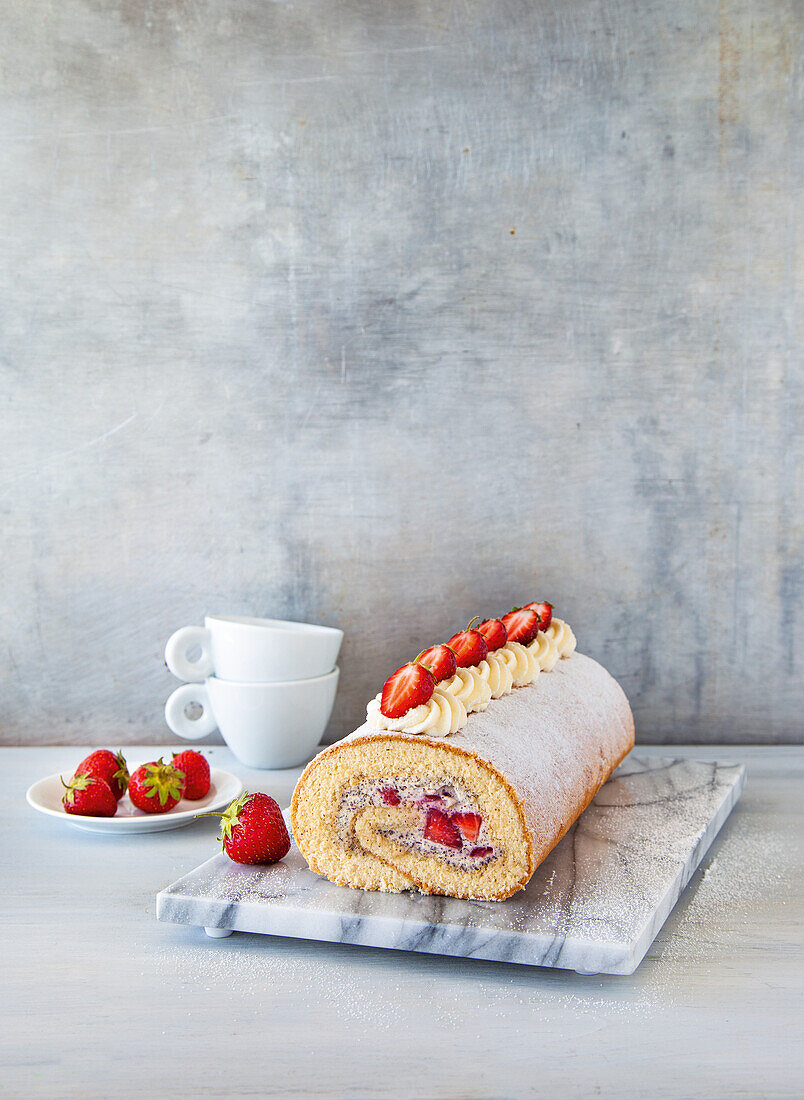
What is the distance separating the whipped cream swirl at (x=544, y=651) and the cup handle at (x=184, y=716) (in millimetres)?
509

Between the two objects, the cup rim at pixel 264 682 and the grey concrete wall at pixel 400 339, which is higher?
the grey concrete wall at pixel 400 339

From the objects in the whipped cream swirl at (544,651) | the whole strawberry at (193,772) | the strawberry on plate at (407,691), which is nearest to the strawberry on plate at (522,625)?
the whipped cream swirl at (544,651)

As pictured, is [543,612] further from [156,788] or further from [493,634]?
[156,788]

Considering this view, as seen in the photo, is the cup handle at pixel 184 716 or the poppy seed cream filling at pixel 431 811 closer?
the poppy seed cream filling at pixel 431 811

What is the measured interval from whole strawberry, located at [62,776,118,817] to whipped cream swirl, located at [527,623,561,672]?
23.0 inches

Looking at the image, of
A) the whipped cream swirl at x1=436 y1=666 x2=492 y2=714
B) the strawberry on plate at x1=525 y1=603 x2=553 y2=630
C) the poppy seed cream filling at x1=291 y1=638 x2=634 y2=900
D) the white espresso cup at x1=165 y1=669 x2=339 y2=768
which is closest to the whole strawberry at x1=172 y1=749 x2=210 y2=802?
the white espresso cup at x1=165 y1=669 x2=339 y2=768

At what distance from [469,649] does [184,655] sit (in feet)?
1.65

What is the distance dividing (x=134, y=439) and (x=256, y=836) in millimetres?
810

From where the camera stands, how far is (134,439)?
160cm

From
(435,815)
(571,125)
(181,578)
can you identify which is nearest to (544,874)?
(435,815)

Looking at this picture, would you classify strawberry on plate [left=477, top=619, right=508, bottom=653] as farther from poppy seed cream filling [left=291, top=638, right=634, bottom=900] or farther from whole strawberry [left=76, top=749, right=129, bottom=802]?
whole strawberry [left=76, top=749, right=129, bottom=802]

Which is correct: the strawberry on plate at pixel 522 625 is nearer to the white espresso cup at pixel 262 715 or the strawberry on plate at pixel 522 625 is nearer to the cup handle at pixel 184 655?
the white espresso cup at pixel 262 715

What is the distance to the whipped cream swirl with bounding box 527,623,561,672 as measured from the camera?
4.33 feet

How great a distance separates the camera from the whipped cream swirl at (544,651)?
4.33ft
